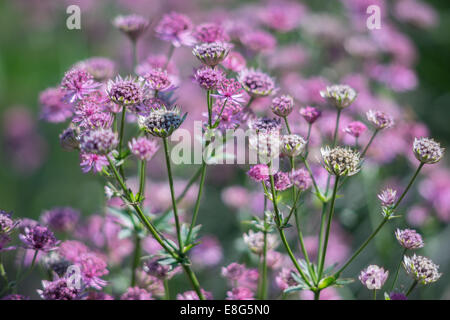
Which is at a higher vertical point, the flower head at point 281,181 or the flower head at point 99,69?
the flower head at point 99,69

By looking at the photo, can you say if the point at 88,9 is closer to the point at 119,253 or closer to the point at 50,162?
the point at 50,162

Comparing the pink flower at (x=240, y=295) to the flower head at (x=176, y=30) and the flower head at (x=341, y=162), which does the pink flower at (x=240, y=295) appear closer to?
the flower head at (x=341, y=162)

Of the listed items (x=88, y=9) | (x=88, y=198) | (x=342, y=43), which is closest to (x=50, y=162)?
(x=88, y=198)

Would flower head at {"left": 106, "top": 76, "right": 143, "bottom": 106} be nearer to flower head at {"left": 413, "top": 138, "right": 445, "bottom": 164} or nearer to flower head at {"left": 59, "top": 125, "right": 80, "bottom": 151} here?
flower head at {"left": 59, "top": 125, "right": 80, "bottom": 151}

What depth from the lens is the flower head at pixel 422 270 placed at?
149cm

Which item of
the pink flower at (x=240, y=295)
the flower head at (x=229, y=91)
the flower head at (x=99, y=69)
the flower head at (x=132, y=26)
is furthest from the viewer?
the flower head at (x=132, y=26)

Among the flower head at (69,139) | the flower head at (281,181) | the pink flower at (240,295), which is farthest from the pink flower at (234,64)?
the pink flower at (240,295)

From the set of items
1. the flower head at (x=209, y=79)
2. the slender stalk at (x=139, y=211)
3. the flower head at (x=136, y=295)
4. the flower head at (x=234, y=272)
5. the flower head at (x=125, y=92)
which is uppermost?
the flower head at (x=209, y=79)

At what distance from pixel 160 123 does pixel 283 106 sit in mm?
462

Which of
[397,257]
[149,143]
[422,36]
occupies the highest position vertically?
[422,36]

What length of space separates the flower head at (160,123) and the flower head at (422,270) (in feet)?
3.02

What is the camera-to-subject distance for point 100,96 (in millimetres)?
1628

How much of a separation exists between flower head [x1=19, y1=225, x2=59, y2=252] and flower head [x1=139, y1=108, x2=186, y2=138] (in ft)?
1.77

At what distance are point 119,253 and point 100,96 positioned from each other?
1034mm
